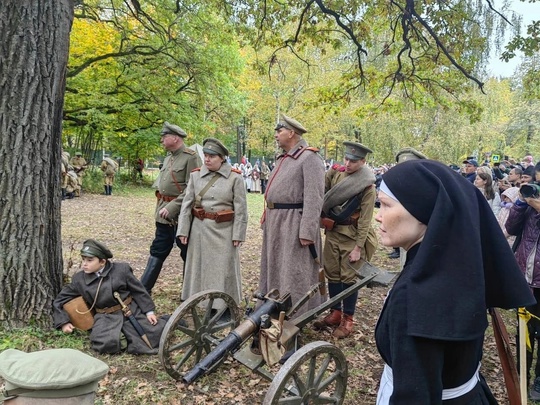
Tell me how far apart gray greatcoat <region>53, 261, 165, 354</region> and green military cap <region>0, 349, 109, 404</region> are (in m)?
2.59

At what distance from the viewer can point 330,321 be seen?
16.2ft

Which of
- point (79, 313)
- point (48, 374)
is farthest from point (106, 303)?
point (48, 374)

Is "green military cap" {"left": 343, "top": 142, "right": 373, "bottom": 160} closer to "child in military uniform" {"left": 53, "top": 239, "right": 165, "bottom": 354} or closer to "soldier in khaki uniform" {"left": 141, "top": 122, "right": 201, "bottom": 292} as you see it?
"soldier in khaki uniform" {"left": 141, "top": 122, "right": 201, "bottom": 292}

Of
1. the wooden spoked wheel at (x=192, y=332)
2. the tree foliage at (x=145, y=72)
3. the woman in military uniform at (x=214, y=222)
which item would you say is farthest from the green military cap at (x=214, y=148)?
the tree foliage at (x=145, y=72)

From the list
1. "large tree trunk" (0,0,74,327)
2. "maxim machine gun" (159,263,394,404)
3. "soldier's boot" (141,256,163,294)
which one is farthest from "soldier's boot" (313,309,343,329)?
"large tree trunk" (0,0,74,327)

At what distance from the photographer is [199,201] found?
15.4ft

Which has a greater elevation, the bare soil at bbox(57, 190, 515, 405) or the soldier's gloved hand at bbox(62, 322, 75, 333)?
the soldier's gloved hand at bbox(62, 322, 75, 333)

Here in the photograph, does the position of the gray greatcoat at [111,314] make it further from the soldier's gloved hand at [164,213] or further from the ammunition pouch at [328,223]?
the ammunition pouch at [328,223]

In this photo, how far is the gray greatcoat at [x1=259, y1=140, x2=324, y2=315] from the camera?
13.7ft

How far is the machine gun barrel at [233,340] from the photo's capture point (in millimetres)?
2953

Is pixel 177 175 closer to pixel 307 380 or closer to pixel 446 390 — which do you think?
pixel 307 380

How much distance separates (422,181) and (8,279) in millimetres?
3719

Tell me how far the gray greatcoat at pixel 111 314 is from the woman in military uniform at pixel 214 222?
76 cm

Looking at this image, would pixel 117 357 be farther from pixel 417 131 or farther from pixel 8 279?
pixel 417 131
